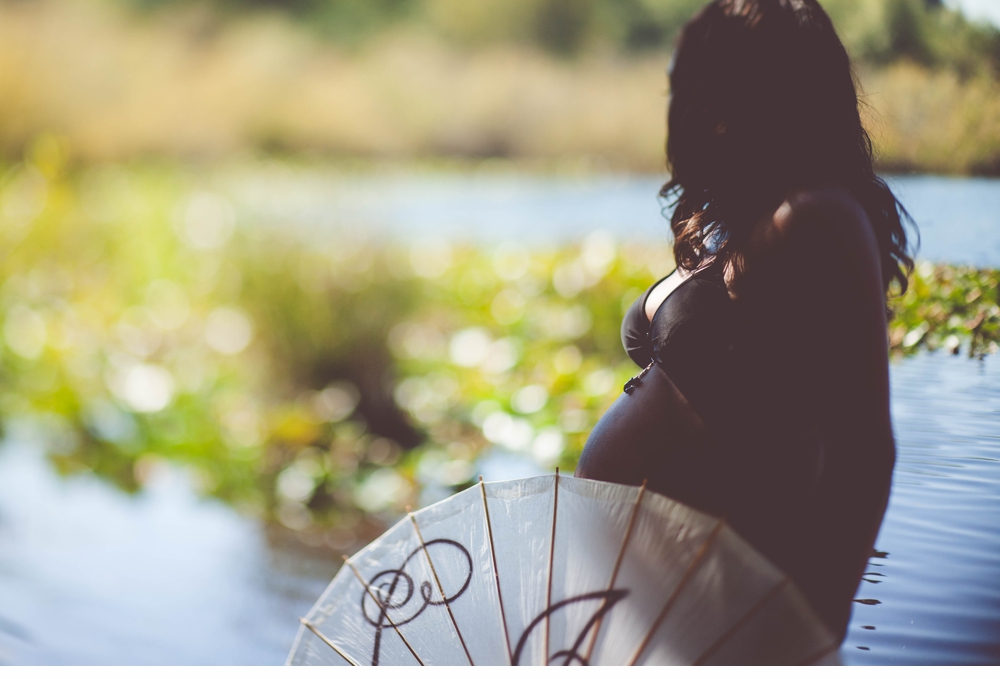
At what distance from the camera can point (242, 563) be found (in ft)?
8.14

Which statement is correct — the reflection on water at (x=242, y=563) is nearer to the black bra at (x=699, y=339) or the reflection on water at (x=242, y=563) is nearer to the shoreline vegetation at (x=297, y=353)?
the shoreline vegetation at (x=297, y=353)

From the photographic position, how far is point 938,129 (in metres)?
1.45

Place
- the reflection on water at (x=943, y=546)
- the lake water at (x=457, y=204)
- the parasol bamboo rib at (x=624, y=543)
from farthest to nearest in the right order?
the lake water at (x=457, y=204), the reflection on water at (x=943, y=546), the parasol bamboo rib at (x=624, y=543)

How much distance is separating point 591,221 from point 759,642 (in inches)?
86.5

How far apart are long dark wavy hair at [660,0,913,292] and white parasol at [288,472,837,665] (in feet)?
1.25

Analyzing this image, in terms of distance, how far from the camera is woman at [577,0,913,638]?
0.91 metres

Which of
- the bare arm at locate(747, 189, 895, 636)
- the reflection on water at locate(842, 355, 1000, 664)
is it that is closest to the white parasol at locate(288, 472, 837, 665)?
the bare arm at locate(747, 189, 895, 636)

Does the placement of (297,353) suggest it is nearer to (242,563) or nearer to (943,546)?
(242,563)

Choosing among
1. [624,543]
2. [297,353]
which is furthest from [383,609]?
[297,353]

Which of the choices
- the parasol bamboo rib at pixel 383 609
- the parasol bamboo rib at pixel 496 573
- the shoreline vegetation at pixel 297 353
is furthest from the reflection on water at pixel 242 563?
the parasol bamboo rib at pixel 383 609

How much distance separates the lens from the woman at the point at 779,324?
91 centimetres

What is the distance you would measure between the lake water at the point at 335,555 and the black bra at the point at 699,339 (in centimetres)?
58

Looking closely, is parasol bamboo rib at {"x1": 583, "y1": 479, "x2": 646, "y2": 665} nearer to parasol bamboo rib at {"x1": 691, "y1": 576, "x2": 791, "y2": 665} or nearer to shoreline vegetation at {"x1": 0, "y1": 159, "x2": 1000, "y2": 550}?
parasol bamboo rib at {"x1": 691, "y1": 576, "x2": 791, "y2": 665}
